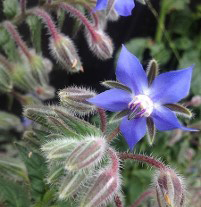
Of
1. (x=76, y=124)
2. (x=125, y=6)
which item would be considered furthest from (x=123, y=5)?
(x=76, y=124)

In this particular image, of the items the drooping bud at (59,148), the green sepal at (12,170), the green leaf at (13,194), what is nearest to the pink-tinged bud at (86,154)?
the drooping bud at (59,148)

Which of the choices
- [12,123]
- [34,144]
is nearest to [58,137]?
[34,144]

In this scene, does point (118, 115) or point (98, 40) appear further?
point (98, 40)

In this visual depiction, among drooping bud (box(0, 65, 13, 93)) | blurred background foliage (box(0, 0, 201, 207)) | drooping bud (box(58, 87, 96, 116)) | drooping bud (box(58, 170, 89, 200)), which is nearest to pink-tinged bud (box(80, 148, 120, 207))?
drooping bud (box(58, 170, 89, 200))

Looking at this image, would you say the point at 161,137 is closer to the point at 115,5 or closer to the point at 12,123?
the point at 12,123

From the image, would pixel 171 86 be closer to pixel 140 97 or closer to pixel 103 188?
pixel 140 97

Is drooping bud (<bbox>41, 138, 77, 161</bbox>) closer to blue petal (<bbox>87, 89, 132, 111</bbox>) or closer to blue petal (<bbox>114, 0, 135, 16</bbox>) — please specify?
blue petal (<bbox>87, 89, 132, 111</bbox>)
